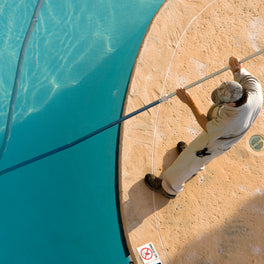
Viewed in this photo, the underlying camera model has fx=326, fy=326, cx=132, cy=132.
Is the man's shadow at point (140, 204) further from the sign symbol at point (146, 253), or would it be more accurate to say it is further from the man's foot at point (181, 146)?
the man's foot at point (181, 146)

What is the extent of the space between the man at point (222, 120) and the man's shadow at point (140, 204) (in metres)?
0.19

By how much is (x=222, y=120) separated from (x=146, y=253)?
4.60 ft

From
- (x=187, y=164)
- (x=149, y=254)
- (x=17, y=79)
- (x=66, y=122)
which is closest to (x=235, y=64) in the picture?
(x=187, y=164)

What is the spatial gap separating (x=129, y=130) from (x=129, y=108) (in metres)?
0.22

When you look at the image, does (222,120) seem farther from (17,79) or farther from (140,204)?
(17,79)

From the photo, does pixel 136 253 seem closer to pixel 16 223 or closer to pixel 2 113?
pixel 16 223

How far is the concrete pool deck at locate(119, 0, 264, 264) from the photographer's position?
2.96 meters

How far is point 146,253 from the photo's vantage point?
9.29 ft

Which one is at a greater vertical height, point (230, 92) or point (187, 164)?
point (187, 164)

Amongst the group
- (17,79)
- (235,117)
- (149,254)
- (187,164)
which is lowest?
(149,254)

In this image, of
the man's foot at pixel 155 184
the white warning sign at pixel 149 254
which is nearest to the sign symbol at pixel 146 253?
the white warning sign at pixel 149 254

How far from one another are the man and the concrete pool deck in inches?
13.7

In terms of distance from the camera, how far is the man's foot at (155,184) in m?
3.02

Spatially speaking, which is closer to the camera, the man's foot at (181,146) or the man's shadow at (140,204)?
the man's shadow at (140,204)
